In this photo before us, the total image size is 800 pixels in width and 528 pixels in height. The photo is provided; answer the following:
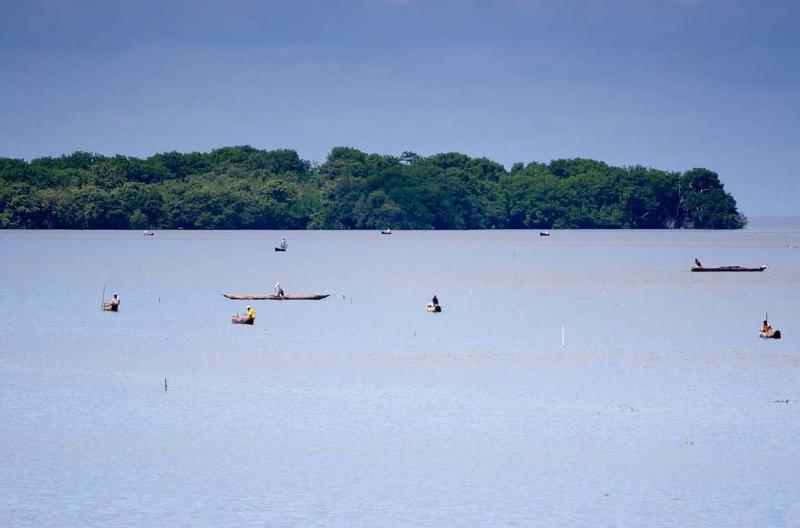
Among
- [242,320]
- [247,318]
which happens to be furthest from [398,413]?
[242,320]

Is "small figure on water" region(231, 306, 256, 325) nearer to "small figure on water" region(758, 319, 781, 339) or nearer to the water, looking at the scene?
the water

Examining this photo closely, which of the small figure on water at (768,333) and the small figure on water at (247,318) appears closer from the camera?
the small figure on water at (768,333)

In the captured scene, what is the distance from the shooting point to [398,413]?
120 ft

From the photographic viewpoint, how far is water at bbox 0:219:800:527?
88.2 ft

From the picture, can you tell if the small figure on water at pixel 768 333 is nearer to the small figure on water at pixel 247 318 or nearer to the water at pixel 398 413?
the water at pixel 398 413

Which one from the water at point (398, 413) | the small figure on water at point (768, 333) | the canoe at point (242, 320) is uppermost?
the small figure on water at point (768, 333)

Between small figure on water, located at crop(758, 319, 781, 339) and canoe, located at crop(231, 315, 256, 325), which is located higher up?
small figure on water, located at crop(758, 319, 781, 339)

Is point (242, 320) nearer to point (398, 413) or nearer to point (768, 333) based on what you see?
point (768, 333)

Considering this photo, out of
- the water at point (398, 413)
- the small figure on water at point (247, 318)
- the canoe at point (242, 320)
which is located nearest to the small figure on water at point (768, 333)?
the water at point (398, 413)

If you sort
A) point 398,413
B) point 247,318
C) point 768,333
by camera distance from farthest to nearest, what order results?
Answer: 1. point 247,318
2. point 768,333
3. point 398,413

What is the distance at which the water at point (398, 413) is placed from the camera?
88.2ft

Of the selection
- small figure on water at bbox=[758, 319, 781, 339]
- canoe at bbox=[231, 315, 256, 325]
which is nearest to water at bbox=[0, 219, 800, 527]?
small figure on water at bbox=[758, 319, 781, 339]

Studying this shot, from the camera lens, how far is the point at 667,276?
103375 mm

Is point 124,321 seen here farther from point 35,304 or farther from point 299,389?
point 299,389
